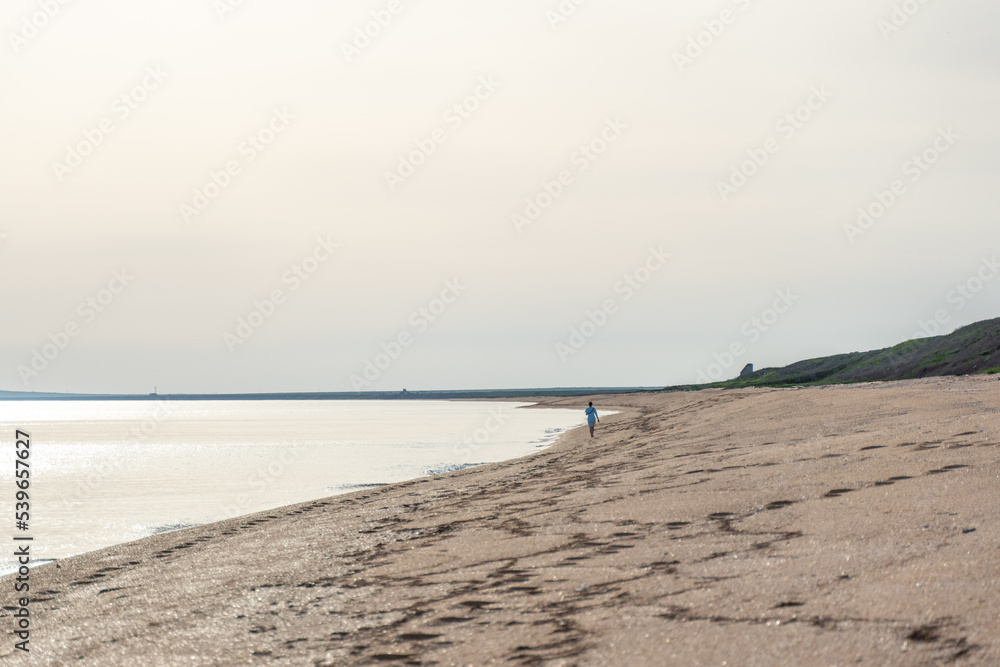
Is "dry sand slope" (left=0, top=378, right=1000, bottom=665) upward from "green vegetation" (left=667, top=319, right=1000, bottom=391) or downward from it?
downward

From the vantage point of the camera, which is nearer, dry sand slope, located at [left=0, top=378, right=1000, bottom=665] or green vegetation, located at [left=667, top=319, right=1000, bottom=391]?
dry sand slope, located at [left=0, top=378, right=1000, bottom=665]

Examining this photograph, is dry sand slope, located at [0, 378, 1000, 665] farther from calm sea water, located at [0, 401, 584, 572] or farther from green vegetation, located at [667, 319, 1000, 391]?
green vegetation, located at [667, 319, 1000, 391]

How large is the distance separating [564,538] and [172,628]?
184 inches

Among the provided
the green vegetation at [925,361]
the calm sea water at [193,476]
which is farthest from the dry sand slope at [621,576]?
the green vegetation at [925,361]

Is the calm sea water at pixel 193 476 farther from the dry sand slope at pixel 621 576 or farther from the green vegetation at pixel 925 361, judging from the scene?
the green vegetation at pixel 925 361

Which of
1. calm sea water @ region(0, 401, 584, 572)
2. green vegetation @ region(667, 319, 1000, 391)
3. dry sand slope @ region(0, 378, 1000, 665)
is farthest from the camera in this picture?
green vegetation @ region(667, 319, 1000, 391)

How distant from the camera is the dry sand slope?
5.89 m

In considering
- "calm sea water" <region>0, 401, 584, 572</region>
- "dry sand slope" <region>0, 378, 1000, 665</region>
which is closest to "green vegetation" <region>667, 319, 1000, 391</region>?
"calm sea water" <region>0, 401, 584, 572</region>

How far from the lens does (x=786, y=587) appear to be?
6676mm

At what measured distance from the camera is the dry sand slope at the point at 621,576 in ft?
19.3

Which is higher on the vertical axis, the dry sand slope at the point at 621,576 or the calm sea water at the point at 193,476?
the calm sea water at the point at 193,476

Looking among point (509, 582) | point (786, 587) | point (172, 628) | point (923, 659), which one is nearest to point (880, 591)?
point (786, 587)

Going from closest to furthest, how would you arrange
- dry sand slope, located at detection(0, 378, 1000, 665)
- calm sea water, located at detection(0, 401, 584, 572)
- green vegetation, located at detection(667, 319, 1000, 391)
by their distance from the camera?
dry sand slope, located at detection(0, 378, 1000, 665) → calm sea water, located at detection(0, 401, 584, 572) → green vegetation, located at detection(667, 319, 1000, 391)

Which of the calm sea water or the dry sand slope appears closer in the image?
the dry sand slope
